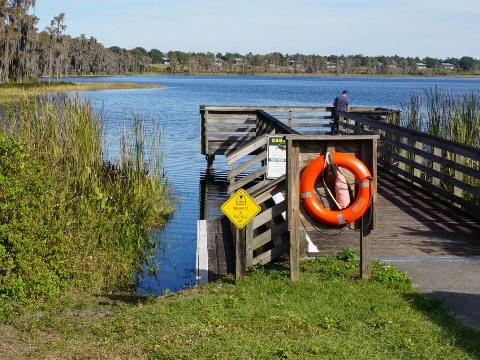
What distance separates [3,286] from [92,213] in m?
2.80

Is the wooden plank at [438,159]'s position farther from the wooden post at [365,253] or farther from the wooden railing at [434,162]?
the wooden post at [365,253]

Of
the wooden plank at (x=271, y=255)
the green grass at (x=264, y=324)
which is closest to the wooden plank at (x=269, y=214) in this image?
the wooden plank at (x=271, y=255)

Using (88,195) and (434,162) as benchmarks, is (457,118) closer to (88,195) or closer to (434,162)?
(434,162)

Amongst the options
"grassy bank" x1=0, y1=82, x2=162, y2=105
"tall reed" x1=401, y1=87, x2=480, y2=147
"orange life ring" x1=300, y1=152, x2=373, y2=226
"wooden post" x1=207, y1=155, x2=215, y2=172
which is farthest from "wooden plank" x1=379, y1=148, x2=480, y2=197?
"grassy bank" x1=0, y1=82, x2=162, y2=105

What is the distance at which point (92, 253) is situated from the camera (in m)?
10.0

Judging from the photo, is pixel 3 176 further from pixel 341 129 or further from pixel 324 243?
pixel 341 129

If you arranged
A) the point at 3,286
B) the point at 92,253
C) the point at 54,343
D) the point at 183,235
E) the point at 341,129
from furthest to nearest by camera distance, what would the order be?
1. the point at 341,129
2. the point at 183,235
3. the point at 92,253
4. the point at 3,286
5. the point at 54,343

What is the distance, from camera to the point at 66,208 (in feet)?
36.5

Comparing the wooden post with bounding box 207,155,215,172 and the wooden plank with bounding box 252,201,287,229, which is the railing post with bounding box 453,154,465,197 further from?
the wooden post with bounding box 207,155,215,172

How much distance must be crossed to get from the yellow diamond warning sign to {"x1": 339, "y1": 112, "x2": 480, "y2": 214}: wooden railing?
184 inches

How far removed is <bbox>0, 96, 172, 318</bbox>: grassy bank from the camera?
322 inches

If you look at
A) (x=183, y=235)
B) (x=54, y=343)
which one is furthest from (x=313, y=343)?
(x=183, y=235)

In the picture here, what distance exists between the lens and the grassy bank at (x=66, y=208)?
8180 mm

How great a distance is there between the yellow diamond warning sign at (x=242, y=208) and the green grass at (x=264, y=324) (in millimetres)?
635
